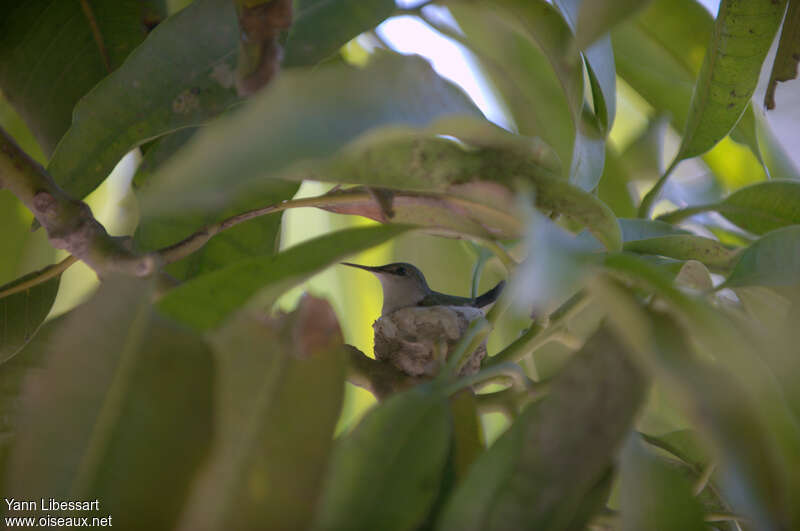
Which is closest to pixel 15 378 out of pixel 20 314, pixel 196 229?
pixel 20 314

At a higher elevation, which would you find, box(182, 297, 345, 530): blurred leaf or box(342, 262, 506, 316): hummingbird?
box(182, 297, 345, 530): blurred leaf

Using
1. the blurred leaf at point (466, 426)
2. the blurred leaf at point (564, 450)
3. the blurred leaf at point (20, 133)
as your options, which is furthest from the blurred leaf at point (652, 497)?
the blurred leaf at point (20, 133)

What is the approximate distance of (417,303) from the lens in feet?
4.33

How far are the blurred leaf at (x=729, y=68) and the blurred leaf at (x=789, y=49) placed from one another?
5cm

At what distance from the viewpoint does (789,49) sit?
0.79 m

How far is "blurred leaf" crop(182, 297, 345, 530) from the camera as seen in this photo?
360 mm

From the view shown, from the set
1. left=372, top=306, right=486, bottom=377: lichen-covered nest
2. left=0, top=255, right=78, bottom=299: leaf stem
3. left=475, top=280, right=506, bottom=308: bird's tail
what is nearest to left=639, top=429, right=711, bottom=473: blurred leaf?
left=372, top=306, right=486, bottom=377: lichen-covered nest

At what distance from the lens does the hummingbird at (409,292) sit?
1.32 meters

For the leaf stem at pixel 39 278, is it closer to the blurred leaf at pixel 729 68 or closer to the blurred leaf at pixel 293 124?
the blurred leaf at pixel 293 124

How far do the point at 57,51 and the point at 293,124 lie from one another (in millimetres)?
667

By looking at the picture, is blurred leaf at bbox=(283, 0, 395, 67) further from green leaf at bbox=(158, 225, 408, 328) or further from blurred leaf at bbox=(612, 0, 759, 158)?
blurred leaf at bbox=(612, 0, 759, 158)

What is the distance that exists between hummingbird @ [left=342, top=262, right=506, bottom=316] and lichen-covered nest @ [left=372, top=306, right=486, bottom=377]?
7 centimetres

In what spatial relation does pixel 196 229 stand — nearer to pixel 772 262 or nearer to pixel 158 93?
pixel 158 93

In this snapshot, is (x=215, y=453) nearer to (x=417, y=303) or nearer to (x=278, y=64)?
(x=278, y=64)
